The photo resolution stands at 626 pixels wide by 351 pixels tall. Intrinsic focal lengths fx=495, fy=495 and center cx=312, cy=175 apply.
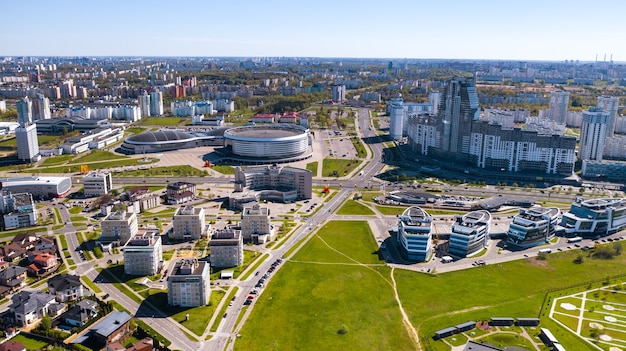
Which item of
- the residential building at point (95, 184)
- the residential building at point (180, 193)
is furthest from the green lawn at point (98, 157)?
the residential building at point (180, 193)

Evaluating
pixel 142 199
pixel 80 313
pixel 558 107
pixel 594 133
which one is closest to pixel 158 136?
pixel 142 199

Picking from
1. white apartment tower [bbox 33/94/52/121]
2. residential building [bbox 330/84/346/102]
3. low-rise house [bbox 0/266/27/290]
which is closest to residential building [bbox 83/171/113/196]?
low-rise house [bbox 0/266/27/290]

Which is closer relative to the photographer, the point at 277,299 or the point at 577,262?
the point at 277,299

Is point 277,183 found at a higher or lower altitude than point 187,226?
higher

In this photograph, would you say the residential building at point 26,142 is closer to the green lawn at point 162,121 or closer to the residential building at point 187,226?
the green lawn at point 162,121

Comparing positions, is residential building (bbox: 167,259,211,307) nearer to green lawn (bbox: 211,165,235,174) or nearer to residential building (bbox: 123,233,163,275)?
residential building (bbox: 123,233,163,275)

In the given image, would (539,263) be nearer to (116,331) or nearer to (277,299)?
(277,299)

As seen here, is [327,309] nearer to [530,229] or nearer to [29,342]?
[29,342]

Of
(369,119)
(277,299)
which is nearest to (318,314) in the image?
(277,299)
